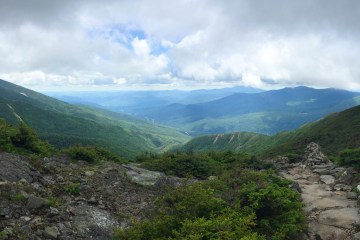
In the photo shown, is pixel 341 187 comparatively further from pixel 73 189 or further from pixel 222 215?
pixel 73 189

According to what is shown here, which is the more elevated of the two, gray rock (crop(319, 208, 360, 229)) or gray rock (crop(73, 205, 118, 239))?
gray rock (crop(73, 205, 118, 239))

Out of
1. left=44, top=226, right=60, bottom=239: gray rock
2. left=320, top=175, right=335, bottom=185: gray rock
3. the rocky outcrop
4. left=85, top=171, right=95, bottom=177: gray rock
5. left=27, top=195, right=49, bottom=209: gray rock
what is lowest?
left=320, top=175, right=335, bottom=185: gray rock

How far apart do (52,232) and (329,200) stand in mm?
18102

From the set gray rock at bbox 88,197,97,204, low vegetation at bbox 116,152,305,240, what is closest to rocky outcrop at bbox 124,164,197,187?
low vegetation at bbox 116,152,305,240

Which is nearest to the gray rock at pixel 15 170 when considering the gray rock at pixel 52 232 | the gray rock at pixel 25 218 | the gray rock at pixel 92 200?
the gray rock at pixel 92 200

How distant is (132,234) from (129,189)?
849 cm

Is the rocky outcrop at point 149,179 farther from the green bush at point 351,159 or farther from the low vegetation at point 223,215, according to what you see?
the green bush at point 351,159

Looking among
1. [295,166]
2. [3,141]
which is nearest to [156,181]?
[3,141]

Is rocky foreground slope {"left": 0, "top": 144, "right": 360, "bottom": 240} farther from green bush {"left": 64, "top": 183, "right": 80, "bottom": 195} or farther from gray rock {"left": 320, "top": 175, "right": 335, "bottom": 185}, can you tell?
gray rock {"left": 320, "top": 175, "right": 335, "bottom": 185}

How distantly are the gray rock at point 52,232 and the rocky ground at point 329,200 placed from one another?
11.7 metres

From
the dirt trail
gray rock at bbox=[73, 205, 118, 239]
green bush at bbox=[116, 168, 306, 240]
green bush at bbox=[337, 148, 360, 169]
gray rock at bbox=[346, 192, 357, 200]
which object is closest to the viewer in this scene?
green bush at bbox=[116, 168, 306, 240]

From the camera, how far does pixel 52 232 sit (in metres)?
12.8

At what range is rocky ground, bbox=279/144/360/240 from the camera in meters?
17.2

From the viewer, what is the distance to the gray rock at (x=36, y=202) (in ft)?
46.4
